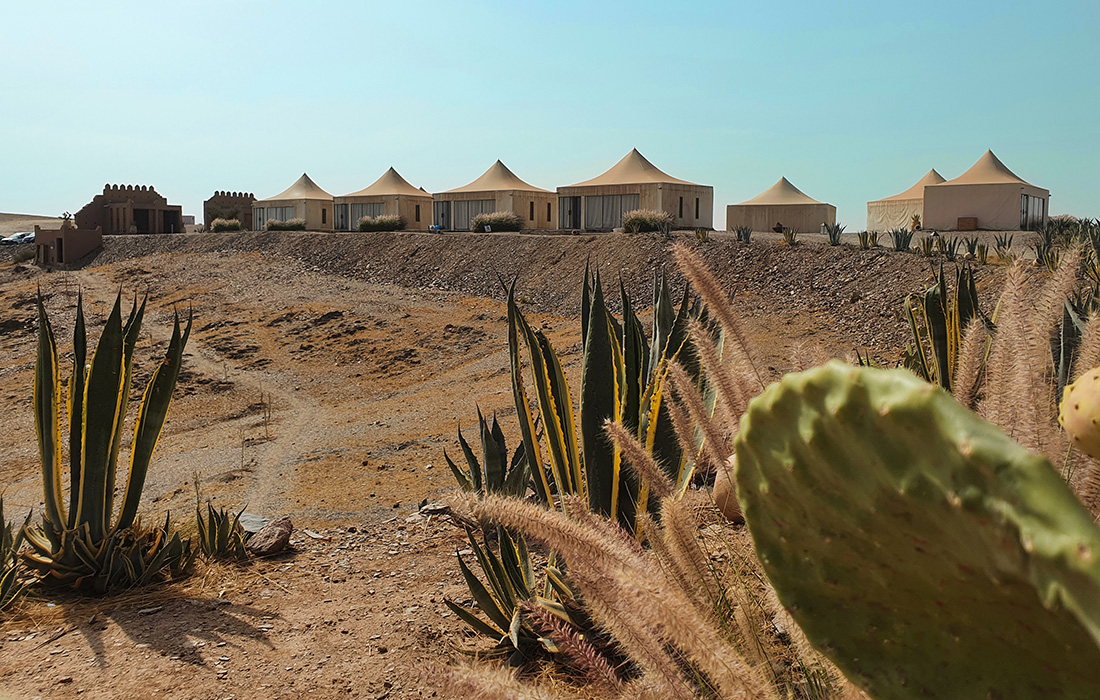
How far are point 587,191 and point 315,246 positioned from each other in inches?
344

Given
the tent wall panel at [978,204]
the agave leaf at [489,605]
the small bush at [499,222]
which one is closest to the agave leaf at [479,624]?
the agave leaf at [489,605]

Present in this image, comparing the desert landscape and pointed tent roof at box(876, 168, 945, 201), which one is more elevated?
pointed tent roof at box(876, 168, 945, 201)

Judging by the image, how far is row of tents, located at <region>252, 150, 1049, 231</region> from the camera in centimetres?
2317

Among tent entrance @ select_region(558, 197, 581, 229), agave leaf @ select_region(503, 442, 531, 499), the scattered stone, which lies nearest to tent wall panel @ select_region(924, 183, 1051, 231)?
tent entrance @ select_region(558, 197, 581, 229)

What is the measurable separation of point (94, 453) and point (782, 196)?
25690mm

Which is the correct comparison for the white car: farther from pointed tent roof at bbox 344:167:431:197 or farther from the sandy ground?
pointed tent roof at bbox 344:167:431:197

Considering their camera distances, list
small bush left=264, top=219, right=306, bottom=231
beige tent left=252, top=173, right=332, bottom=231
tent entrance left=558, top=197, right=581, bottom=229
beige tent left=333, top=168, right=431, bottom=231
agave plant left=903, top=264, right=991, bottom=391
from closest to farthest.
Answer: agave plant left=903, top=264, right=991, bottom=391 < tent entrance left=558, top=197, right=581, bottom=229 < beige tent left=333, top=168, right=431, bottom=231 < small bush left=264, top=219, right=306, bottom=231 < beige tent left=252, top=173, right=332, bottom=231

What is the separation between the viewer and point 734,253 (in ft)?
54.0

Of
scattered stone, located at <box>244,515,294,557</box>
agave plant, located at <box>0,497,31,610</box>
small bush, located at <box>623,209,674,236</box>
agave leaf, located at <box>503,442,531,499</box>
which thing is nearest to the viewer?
agave plant, located at <box>0,497,31,610</box>

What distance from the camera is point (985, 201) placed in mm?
22969

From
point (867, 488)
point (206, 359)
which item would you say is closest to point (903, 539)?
point (867, 488)

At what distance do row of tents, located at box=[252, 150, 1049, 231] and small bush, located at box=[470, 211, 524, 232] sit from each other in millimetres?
1231

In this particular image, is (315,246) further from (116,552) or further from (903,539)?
(903,539)

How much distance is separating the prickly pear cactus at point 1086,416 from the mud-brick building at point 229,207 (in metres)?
46.8
